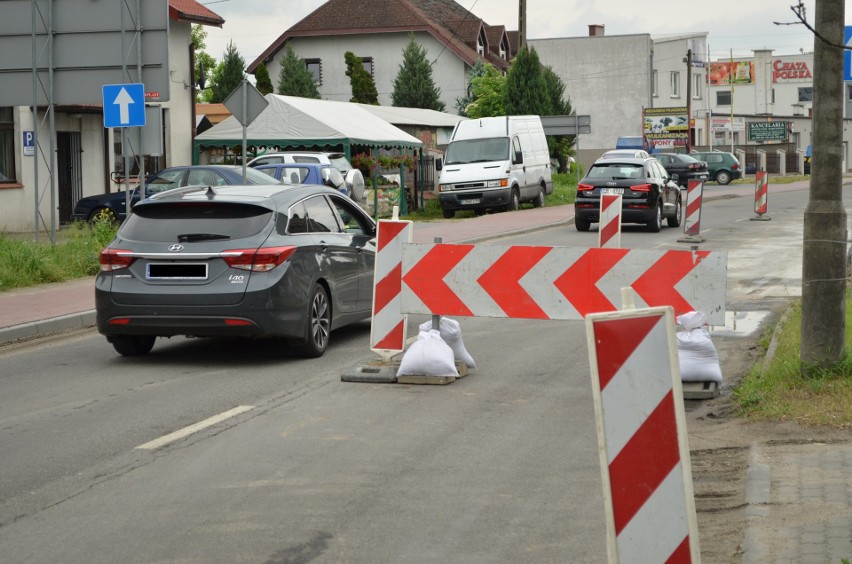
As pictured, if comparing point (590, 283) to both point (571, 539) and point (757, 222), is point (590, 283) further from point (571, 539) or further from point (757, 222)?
point (757, 222)

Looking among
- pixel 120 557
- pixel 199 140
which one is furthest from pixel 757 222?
pixel 120 557

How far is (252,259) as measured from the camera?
1059 centimetres

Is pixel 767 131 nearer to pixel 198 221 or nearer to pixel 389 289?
pixel 198 221

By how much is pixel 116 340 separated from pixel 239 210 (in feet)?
5.65

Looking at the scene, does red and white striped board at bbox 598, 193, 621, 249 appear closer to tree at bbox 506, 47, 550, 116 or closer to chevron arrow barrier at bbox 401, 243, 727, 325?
chevron arrow barrier at bbox 401, 243, 727, 325

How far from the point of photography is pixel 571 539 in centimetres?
575

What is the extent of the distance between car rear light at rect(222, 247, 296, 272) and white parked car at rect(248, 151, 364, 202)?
798 inches

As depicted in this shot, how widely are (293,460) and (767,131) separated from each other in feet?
285

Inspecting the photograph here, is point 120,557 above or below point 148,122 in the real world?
below

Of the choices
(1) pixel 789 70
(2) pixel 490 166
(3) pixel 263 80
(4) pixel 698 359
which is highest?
(1) pixel 789 70

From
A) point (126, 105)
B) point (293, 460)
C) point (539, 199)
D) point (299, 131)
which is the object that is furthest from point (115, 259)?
point (539, 199)

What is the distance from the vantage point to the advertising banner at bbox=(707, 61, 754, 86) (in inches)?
4550

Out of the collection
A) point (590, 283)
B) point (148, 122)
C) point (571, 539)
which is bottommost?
point (571, 539)

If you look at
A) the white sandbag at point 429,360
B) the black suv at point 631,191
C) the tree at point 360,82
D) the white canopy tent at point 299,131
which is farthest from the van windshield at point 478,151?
the white sandbag at point 429,360
